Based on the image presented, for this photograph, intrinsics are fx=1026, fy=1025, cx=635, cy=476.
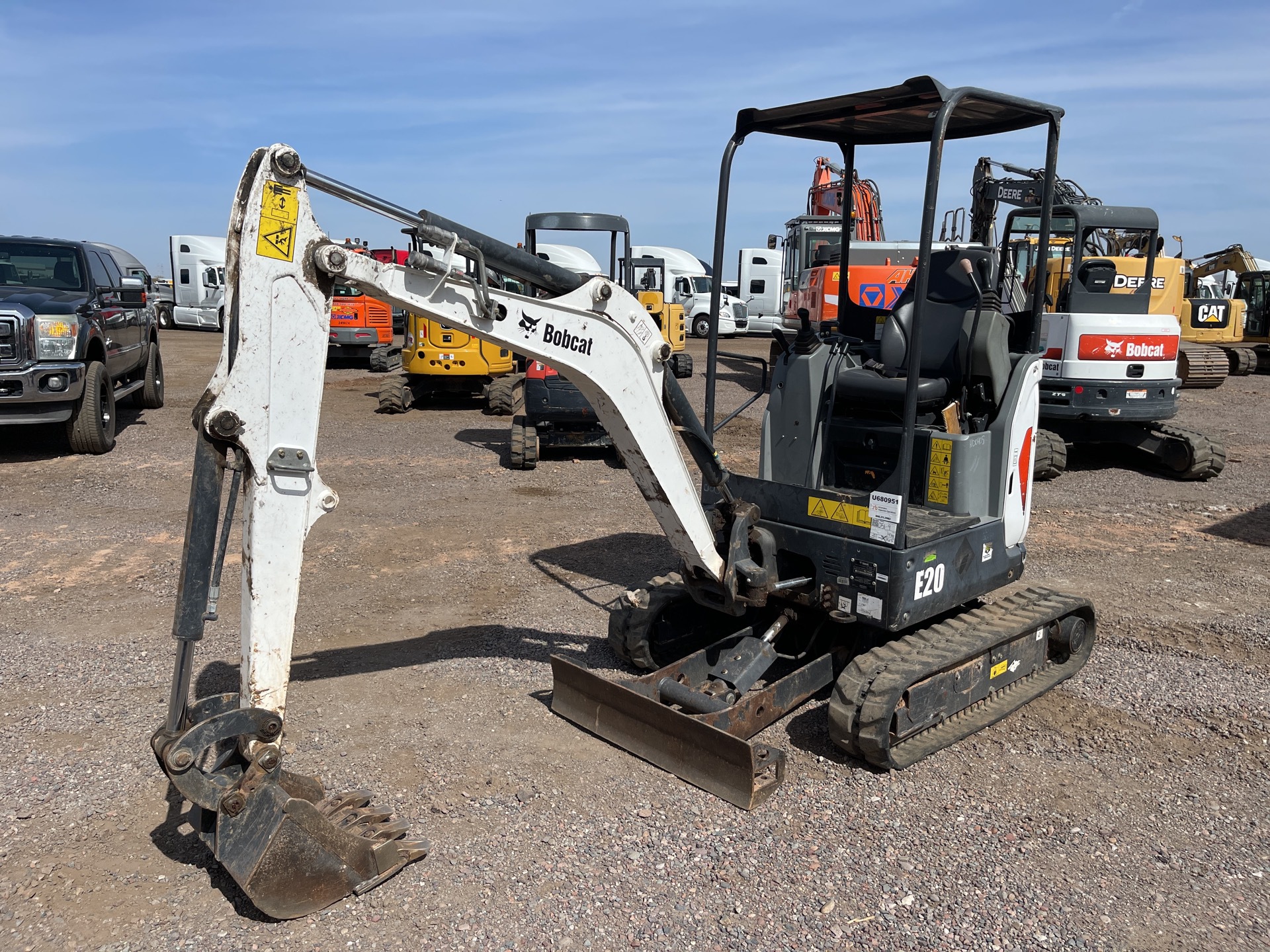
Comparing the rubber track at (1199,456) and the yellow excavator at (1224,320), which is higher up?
the yellow excavator at (1224,320)

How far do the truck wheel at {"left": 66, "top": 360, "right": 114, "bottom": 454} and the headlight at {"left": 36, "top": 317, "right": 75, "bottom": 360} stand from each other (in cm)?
36

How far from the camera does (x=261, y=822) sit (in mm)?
3324

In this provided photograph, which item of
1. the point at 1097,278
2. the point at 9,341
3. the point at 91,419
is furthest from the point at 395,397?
the point at 1097,278

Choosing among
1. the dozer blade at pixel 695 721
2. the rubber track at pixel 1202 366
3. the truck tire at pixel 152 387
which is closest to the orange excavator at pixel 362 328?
the truck tire at pixel 152 387

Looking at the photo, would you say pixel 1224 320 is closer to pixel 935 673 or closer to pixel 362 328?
pixel 362 328

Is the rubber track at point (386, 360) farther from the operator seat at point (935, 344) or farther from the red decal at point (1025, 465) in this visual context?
the red decal at point (1025, 465)

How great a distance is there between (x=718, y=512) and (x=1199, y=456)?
8.18 meters

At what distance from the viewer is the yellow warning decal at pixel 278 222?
10.8ft

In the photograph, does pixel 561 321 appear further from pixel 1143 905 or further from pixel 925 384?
pixel 1143 905

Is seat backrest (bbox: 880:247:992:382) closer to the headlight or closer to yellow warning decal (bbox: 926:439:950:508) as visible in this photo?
yellow warning decal (bbox: 926:439:950:508)

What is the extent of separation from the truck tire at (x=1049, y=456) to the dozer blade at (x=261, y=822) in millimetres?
9011

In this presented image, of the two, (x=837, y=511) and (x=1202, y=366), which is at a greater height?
(x=1202, y=366)

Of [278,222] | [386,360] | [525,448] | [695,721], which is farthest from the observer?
[386,360]

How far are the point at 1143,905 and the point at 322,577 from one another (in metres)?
5.42
